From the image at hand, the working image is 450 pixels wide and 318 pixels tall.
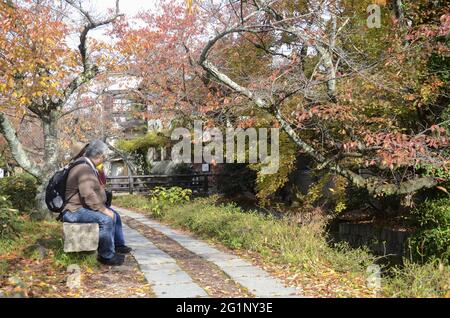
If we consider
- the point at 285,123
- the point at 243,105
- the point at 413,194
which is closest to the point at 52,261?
the point at 285,123

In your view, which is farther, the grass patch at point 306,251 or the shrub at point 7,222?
the shrub at point 7,222

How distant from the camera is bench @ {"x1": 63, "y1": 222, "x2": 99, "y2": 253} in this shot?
5152 millimetres

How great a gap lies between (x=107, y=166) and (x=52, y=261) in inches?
1354

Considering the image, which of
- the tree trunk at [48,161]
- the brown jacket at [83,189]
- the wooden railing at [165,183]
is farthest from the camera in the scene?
the wooden railing at [165,183]

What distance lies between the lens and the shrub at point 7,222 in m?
7.02

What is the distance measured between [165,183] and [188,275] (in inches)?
555

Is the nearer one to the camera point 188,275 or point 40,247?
point 188,275

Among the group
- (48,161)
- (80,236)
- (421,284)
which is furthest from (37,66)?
(421,284)

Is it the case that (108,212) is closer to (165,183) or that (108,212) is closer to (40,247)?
(40,247)

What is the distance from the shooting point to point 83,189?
5.30m

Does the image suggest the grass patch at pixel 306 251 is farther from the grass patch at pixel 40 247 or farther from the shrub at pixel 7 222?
the shrub at pixel 7 222

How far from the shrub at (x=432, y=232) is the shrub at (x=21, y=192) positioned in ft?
28.2

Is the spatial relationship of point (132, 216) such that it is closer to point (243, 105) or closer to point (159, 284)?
point (243, 105)

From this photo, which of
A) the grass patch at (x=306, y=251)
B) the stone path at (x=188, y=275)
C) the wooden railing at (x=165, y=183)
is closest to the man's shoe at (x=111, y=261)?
the stone path at (x=188, y=275)
